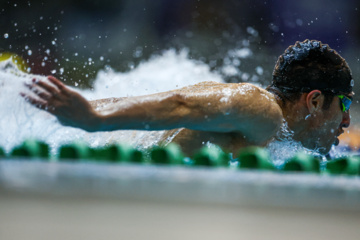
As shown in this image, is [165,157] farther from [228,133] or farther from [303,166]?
[228,133]

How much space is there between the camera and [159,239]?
0.82 metres

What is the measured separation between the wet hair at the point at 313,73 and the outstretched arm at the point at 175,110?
0.25m

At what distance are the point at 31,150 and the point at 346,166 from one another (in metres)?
0.93

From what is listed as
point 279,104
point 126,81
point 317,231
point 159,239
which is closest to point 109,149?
point 159,239

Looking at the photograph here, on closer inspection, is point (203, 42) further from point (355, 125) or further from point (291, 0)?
point (355, 125)

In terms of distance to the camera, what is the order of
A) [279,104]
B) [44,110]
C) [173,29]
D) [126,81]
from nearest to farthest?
[44,110], [279,104], [126,81], [173,29]

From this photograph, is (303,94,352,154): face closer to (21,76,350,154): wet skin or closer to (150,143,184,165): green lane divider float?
(21,76,350,154): wet skin

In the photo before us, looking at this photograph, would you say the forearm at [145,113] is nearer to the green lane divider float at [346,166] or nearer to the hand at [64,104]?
the hand at [64,104]

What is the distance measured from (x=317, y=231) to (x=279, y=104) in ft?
3.36

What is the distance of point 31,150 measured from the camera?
114cm

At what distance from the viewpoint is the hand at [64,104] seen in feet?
4.29

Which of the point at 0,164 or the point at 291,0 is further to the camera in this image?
A: the point at 291,0

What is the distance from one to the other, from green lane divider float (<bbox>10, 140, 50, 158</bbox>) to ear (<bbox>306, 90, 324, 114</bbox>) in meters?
1.20

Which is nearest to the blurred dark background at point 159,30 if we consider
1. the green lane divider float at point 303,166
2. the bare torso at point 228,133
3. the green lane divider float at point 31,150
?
the bare torso at point 228,133
